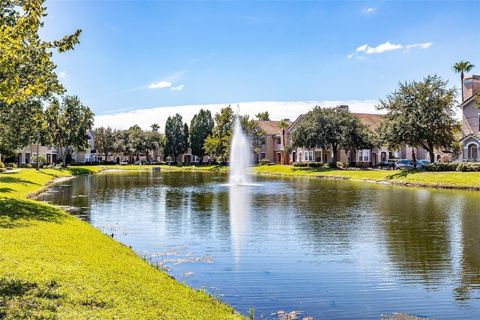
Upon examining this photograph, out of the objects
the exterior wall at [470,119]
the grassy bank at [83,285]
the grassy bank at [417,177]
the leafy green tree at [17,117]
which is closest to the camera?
the grassy bank at [83,285]

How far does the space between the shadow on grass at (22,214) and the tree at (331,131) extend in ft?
231

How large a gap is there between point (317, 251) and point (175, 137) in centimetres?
12673

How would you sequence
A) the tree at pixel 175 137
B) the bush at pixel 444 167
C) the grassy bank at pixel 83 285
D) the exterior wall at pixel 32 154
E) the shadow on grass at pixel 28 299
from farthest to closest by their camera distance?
the tree at pixel 175 137 → the exterior wall at pixel 32 154 → the bush at pixel 444 167 → the grassy bank at pixel 83 285 → the shadow on grass at pixel 28 299

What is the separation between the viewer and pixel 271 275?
16.1 metres

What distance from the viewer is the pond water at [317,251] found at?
44.2ft

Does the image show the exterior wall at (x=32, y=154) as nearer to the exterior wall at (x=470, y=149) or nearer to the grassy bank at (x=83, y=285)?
the exterior wall at (x=470, y=149)

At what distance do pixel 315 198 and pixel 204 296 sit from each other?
3132 centimetres

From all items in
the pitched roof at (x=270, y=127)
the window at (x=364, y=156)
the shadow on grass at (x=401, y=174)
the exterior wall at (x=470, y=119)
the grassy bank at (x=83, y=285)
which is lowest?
the grassy bank at (x=83, y=285)

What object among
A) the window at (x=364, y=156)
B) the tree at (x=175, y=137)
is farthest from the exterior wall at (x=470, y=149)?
the tree at (x=175, y=137)

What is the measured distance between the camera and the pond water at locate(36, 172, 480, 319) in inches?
531

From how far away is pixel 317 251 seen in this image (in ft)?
65.7

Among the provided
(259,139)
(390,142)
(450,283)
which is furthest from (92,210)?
(259,139)

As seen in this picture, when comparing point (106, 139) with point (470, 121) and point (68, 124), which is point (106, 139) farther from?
point (470, 121)

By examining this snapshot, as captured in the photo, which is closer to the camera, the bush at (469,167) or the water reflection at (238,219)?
the water reflection at (238,219)
